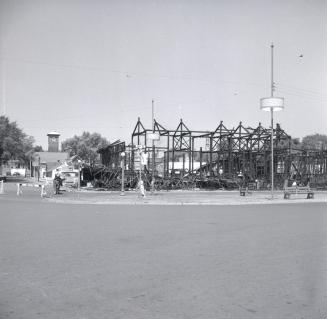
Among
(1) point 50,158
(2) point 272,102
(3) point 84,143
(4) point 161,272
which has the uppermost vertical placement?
(3) point 84,143

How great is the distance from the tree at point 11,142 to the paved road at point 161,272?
62640 mm

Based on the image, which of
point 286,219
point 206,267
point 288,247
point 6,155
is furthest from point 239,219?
point 6,155

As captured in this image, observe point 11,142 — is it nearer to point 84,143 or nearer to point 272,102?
point 84,143

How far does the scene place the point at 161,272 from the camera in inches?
285

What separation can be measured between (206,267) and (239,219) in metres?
8.17

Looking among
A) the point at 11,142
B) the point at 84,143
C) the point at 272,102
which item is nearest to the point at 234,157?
the point at 272,102

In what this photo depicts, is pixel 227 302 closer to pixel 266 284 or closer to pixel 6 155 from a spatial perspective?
pixel 266 284

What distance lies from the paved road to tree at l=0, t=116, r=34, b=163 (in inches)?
2466

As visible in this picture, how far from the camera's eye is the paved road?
540 cm

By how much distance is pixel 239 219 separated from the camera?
615 inches

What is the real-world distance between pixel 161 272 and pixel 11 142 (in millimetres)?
69998

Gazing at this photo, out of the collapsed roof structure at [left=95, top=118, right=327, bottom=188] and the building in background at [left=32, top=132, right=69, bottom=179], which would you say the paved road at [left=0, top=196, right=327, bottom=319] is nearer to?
the collapsed roof structure at [left=95, top=118, right=327, bottom=188]

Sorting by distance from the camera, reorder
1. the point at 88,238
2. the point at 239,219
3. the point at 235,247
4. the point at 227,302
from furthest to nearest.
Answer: the point at 239,219, the point at 88,238, the point at 235,247, the point at 227,302

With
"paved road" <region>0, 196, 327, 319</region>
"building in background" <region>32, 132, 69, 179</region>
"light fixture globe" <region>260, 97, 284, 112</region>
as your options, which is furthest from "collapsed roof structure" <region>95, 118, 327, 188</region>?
"building in background" <region>32, 132, 69, 179</region>
